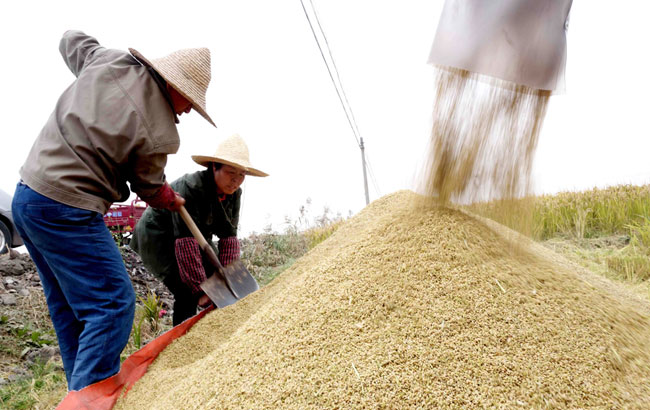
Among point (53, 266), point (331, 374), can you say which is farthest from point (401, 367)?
point (53, 266)

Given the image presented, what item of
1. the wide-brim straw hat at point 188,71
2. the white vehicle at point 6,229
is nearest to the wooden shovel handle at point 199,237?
the wide-brim straw hat at point 188,71

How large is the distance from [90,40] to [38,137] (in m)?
0.65

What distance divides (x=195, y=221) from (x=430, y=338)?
76.0 inches

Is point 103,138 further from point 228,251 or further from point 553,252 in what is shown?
point 553,252

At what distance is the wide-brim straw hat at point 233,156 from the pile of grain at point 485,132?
136cm

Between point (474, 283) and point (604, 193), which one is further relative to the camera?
point (604, 193)

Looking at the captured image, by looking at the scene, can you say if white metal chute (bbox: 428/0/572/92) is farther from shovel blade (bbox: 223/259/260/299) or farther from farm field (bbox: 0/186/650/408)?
shovel blade (bbox: 223/259/260/299)

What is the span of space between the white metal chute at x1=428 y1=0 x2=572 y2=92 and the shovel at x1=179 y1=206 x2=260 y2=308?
1.76m

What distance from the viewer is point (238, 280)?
9.25 ft

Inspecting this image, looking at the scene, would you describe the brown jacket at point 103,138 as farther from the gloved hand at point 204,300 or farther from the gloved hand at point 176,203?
the gloved hand at point 204,300

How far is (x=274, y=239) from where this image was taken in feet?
17.7

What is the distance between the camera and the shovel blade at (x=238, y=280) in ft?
9.02

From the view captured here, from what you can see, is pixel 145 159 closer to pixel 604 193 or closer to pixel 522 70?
pixel 522 70

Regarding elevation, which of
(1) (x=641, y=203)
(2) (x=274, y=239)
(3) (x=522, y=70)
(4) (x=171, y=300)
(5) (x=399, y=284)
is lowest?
(4) (x=171, y=300)
